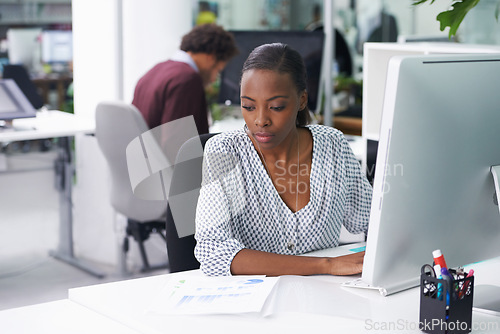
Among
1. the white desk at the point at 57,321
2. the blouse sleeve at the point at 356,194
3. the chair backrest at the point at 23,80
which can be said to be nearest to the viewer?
the white desk at the point at 57,321

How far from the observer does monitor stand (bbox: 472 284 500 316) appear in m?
1.30

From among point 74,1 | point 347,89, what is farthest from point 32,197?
point 347,89

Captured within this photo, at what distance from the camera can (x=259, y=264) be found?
4.80 ft

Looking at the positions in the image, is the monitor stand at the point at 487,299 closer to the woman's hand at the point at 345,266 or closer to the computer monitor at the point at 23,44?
the woman's hand at the point at 345,266

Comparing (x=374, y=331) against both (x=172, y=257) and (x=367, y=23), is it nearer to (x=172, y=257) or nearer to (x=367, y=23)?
(x=172, y=257)

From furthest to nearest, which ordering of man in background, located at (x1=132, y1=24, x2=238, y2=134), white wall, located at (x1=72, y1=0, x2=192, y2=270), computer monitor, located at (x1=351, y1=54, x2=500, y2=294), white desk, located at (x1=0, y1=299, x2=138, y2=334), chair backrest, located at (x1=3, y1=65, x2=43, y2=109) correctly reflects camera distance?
chair backrest, located at (x1=3, y1=65, x2=43, y2=109), white wall, located at (x1=72, y1=0, x2=192, y2=270), man in background, located at (x1=132, y1=24, x2=238, y2=134), white desk, located at (x1=0, y1=299, x2=138, y2=334), computer monitor, located at (x1=351, y1=54, x2=500, y2=294)

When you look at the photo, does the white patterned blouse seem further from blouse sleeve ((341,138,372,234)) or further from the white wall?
the white wall

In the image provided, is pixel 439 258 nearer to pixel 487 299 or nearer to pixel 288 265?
pixel 487 299

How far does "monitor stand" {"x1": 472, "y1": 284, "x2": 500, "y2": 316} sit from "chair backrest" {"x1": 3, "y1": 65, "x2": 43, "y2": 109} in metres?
3.44

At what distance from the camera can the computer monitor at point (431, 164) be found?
1124mm

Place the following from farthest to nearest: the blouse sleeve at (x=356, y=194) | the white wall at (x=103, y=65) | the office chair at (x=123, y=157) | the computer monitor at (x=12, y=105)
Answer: the white wall at (x=103, y=65), the computer monitor at (x=12, y=105), the office chair at (x=123, y=157), the blouse sleeve at (x=356, y=194)

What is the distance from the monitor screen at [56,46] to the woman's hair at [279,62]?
16.7ft

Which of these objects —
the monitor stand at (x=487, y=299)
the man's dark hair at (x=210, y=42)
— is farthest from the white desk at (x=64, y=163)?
the monitor stand at (x=487, y=299)

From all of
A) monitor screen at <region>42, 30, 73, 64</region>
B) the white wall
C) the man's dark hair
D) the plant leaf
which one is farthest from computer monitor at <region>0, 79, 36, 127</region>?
monitor screen at <region>42, 30, 73, 64</region>
